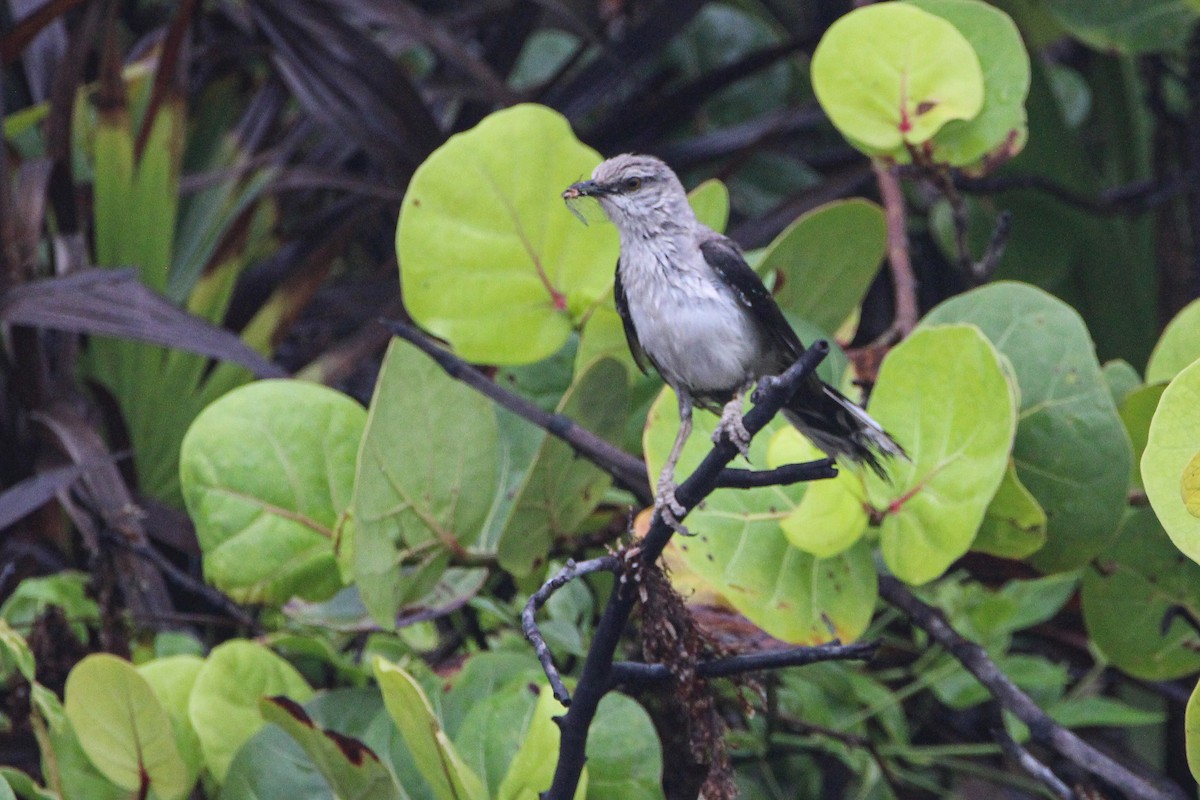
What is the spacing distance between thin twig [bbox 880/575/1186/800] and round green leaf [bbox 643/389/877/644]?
0.32ft

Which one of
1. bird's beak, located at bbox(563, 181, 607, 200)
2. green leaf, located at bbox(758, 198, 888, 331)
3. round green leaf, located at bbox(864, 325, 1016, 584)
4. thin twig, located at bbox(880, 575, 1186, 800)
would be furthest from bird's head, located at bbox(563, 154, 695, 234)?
thin twig, located at bbox(880, 575, 1186, 800)

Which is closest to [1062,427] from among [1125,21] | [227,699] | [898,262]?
[898,262]

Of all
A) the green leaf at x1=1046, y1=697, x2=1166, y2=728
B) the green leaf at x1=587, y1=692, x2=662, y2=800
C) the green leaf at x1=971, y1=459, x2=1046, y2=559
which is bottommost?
Answer: the green leaf at x1=1046, y1=697, x2=1166, y2=728

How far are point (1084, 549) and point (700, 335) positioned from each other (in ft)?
1.44

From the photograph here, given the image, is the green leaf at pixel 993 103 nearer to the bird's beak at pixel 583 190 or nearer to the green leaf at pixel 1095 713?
the bird's beak at pixel 583 190

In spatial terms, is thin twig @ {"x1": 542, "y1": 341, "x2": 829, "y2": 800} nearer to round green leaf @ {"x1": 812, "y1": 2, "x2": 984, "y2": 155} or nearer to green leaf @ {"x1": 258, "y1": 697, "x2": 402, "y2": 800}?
green leaf @ {"x1": 258, "y1": 697, "x2": 402, "y2": 800}

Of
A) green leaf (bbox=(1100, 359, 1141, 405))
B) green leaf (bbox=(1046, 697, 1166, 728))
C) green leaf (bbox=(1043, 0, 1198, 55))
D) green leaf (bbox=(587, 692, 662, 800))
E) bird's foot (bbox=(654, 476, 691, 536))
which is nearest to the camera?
bird's foot (bbox=(654, 476, 691, 536))

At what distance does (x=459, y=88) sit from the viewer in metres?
2.12

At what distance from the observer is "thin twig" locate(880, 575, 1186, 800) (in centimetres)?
108

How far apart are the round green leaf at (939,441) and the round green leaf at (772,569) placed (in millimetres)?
48

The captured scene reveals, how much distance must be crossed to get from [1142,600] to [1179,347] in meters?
0.28

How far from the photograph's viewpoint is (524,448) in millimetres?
1450

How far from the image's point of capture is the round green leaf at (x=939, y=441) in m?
1.12

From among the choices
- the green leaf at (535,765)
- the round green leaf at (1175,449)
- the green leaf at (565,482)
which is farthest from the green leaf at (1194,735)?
the green leaf at (565,482)
